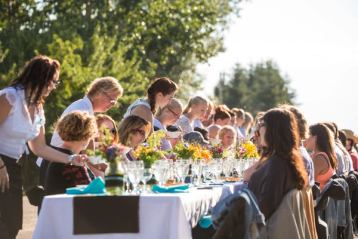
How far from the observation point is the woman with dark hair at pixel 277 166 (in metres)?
6.86

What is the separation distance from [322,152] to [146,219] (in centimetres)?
362

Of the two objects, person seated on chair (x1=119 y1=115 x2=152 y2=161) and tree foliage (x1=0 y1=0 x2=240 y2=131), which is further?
tree foliage (x1=0 y1=0 x2=240 y2=131)

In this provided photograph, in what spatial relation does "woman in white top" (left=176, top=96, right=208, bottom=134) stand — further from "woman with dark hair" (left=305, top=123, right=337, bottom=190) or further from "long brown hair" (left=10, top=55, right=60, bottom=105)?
"long brown hair" (left=10, top=55, right=60, bottom=105)

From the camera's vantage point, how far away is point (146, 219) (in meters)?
6.21

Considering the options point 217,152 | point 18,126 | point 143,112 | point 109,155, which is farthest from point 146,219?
point 143,112

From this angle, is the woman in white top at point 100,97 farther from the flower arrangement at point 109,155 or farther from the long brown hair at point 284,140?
the long brown hair at point 284,140

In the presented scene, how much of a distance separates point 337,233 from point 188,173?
8.93 feet

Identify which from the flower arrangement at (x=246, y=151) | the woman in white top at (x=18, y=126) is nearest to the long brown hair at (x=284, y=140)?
the woman in white top at (x=18, y=126)

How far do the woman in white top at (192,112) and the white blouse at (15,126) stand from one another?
5.43 m

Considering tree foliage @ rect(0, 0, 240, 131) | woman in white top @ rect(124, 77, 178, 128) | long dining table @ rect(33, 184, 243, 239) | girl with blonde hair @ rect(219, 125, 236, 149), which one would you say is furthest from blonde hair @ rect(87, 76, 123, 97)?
tree foliage @ rect(0, 0, 240, 131)

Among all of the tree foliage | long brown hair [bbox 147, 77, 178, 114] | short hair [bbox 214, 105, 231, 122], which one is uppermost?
the tree foliage

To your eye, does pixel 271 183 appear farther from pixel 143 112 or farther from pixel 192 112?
pixel 192 112

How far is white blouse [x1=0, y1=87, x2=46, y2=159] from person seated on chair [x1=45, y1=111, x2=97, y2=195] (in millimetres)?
255

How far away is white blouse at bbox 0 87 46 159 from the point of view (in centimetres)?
707
